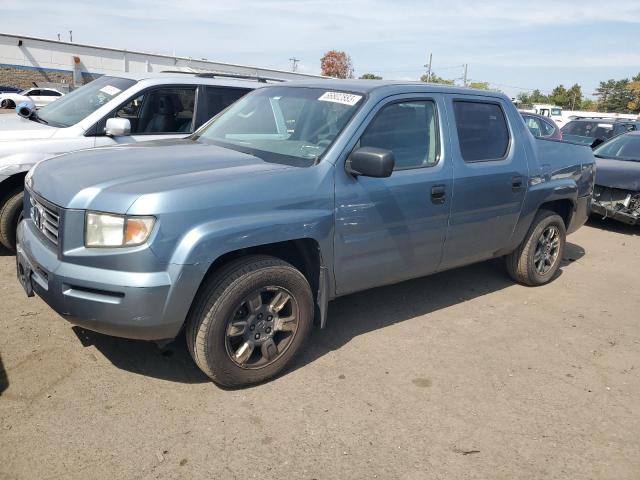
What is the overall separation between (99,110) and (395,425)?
4.18 m

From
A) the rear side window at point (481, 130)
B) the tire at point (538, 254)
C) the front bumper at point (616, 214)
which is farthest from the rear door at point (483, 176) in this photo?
the front bumper at point (616, 214)

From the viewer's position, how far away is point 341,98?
3834 mm

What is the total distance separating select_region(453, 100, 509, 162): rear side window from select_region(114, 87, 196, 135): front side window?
2953 mm

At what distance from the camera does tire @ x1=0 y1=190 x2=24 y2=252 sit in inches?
191

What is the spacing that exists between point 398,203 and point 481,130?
1277 mm

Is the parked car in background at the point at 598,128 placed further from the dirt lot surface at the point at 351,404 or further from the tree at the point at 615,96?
the tree at the point at 615,96

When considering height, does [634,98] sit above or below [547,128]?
above

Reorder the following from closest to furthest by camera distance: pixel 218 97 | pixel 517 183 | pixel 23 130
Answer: pixel 517 183
pixel 23 130
pixel 218 97

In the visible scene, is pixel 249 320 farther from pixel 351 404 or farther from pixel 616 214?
pixel 616 214

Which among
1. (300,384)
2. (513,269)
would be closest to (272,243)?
(300,384)

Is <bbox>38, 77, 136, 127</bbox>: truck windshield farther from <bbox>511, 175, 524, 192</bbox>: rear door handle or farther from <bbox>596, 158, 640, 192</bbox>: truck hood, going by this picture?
<bbox>596, 158, 640, 192</bbox>: truck hood

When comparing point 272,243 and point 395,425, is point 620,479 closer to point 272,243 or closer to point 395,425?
point 395,425

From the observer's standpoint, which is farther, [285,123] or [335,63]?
[335,63]

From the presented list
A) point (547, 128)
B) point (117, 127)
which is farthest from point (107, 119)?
point (547, 128)
